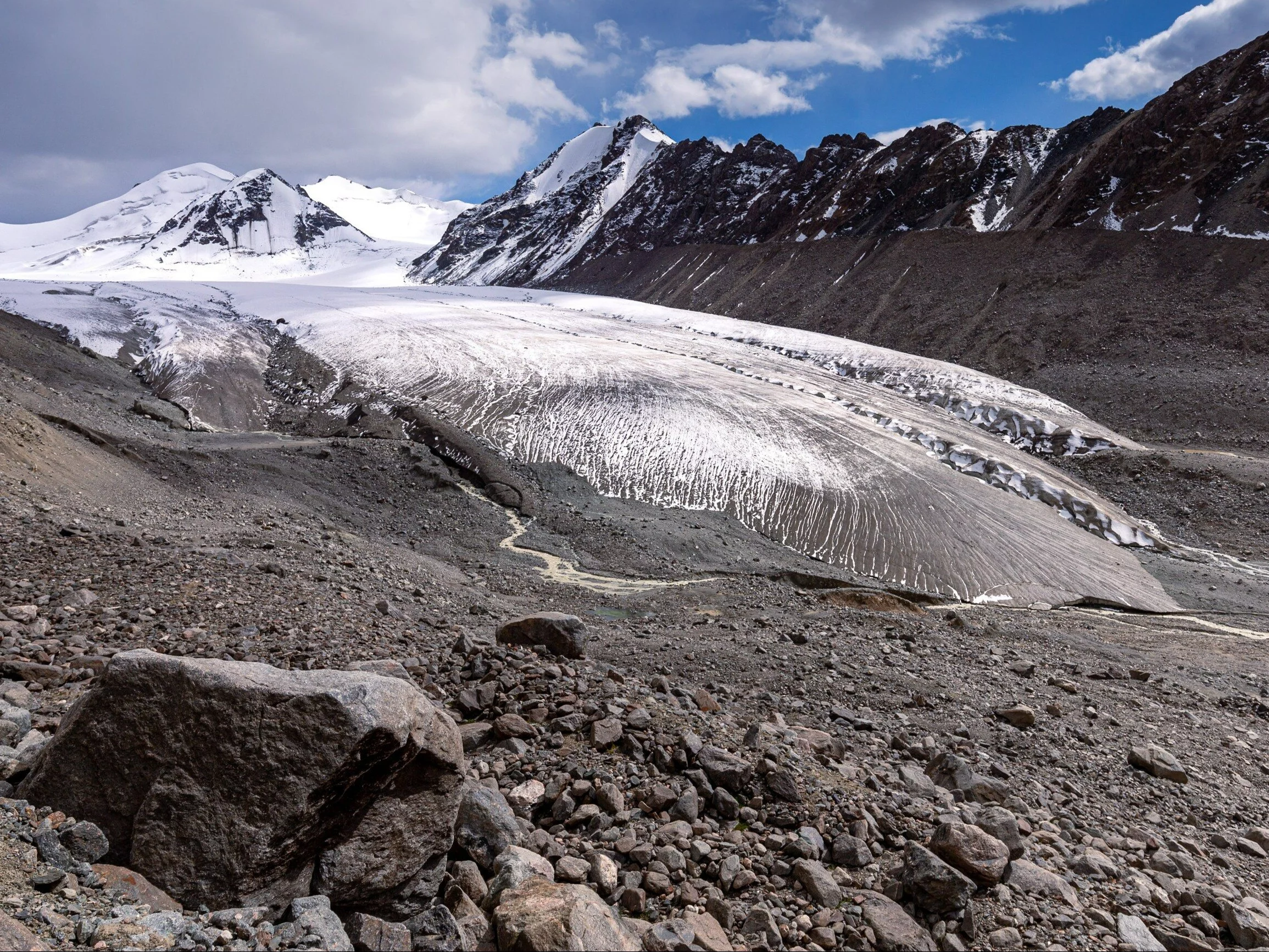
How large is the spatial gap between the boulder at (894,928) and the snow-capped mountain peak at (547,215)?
357 feet

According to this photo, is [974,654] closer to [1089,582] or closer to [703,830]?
[703,830]

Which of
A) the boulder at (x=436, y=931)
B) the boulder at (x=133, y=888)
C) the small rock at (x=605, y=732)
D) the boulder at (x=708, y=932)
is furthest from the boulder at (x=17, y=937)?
the small rock at (x=605, y=732)

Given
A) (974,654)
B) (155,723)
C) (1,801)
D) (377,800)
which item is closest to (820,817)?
(377,800)

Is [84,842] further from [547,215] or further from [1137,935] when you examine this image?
[547,215]

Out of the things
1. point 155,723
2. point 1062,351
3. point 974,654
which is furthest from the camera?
point 1062,351

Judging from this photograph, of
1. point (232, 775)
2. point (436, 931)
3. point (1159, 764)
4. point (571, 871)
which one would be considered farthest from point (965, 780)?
point (232, 775)

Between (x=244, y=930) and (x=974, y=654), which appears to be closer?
(x=244, y=930)

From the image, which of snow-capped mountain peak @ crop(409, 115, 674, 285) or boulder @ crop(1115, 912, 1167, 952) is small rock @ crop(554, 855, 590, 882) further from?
snow-capped mountain peak @ crop(409, 115, 674, 285)

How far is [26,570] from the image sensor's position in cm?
682

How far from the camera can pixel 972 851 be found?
4117mm

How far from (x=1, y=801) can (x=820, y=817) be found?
160 inches

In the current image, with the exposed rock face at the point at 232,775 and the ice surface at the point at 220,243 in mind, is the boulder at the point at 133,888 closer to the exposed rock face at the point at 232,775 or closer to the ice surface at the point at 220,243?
the exposed rock face at the point at 232,775

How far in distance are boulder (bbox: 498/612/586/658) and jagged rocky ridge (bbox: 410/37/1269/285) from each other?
52.2m

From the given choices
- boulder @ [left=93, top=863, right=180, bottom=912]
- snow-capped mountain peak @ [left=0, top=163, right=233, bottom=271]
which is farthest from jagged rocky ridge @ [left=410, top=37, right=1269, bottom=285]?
snow-capped mountain peak @ [left=0, top=163, right=233, bottom=271]
